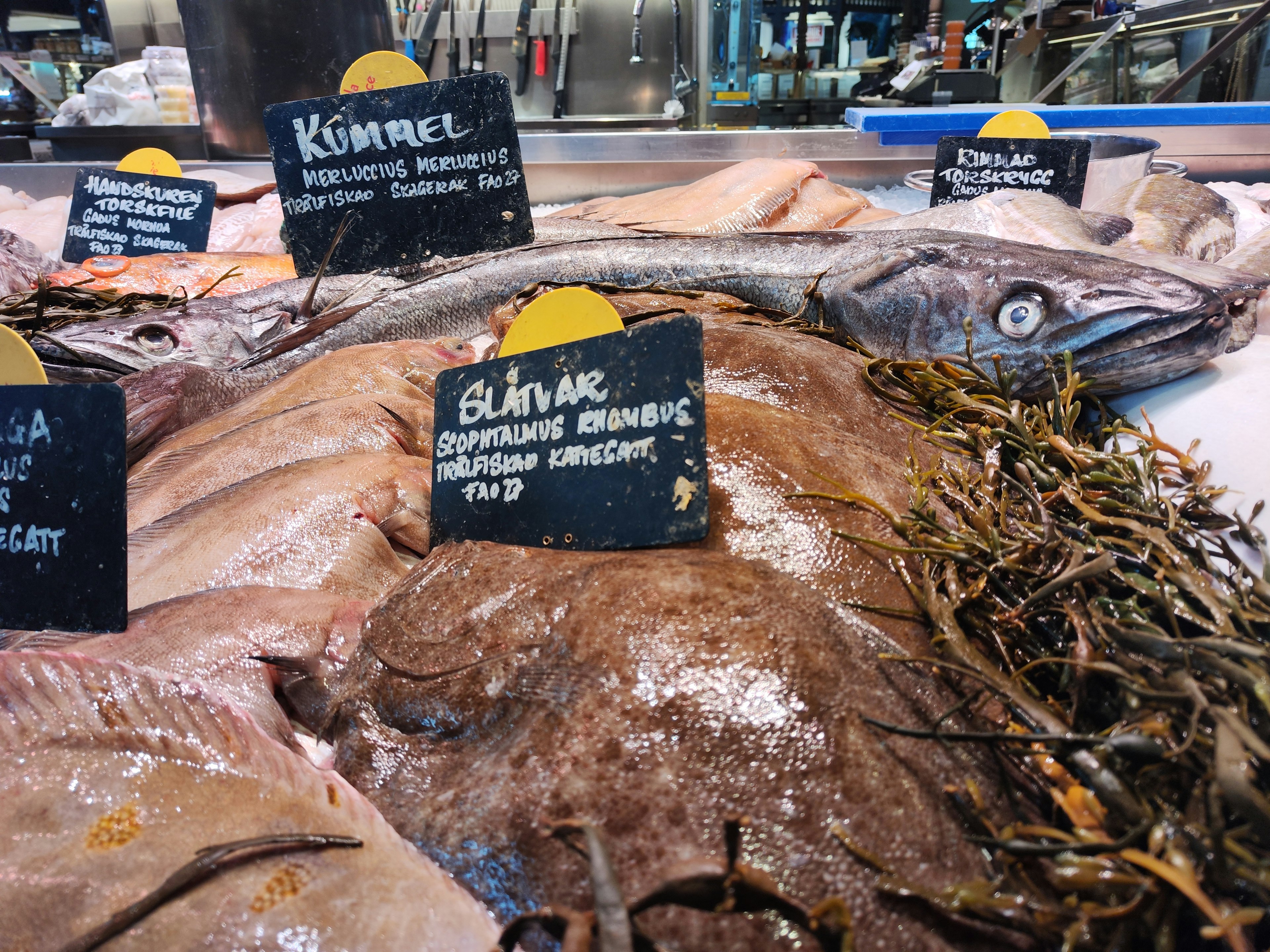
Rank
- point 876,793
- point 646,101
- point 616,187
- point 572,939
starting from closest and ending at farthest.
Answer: point 572,939
point 876,793
point 616,187
point 646,101

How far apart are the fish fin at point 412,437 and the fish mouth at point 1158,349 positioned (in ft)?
4.54

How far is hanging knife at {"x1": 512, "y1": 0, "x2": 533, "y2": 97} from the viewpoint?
8641 mm

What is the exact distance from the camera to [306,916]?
790mm

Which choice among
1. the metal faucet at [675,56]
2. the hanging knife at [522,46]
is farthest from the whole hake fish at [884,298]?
the hanging knife at [522,46]

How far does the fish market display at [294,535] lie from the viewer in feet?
4.83

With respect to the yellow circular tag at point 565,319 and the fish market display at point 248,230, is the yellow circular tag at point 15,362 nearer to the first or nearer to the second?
the yellow circular tag at point 565,319

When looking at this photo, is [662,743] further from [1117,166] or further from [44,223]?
[44,223]

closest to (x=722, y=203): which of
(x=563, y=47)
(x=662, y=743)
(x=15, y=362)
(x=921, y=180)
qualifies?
(x=921, y=180)

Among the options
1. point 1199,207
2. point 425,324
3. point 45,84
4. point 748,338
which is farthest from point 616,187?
point 45,84

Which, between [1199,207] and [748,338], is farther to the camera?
[1199,207]

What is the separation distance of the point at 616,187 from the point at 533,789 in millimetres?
3902

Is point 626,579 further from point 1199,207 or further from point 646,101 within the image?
point 646,101

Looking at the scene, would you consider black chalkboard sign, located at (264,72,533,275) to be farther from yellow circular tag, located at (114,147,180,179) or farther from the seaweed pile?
the seaweed pile

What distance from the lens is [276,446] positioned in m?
1.81
